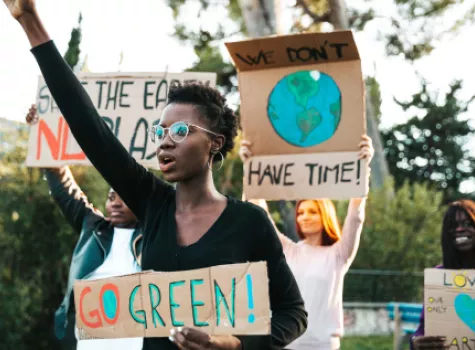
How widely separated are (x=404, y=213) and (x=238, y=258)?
10560 mm

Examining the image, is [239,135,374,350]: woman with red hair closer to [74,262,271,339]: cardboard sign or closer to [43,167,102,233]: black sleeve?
[43,167,102,233]: black sleeve

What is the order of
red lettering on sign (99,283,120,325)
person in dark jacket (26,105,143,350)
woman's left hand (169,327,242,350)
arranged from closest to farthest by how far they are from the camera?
woman's left hand (169,327,242,350) → red lettering on sign (99,283,120,325) → person in dark jacket (26,105,143,350)

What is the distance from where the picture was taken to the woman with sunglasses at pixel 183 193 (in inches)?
70.8

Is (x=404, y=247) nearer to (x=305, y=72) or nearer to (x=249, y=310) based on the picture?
(x=305, y=72)

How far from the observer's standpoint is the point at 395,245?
1182 centimetres

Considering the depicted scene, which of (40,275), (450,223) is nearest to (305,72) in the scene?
(450,223)

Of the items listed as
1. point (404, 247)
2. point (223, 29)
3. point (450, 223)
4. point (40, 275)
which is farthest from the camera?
point (223, 29)

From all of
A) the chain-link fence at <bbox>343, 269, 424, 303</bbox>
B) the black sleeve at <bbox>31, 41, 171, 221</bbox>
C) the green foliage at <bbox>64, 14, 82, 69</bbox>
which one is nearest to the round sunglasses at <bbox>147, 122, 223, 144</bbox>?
the black sleeve at <bbox>31, 41, 171, 221</bbox>

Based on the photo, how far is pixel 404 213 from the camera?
12094 millimetres

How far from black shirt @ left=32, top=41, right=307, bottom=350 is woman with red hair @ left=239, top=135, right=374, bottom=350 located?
1.89 metres

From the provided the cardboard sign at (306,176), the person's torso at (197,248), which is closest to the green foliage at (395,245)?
the cardboard sign at (306,176)

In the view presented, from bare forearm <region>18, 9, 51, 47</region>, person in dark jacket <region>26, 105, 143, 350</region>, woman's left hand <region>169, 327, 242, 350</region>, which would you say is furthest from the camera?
person in dark jacket <region>26, 105, 143, 350</region>

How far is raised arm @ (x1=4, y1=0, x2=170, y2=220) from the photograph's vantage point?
70.1 inches

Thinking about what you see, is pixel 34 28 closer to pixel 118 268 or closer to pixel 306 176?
pixel 118 268
